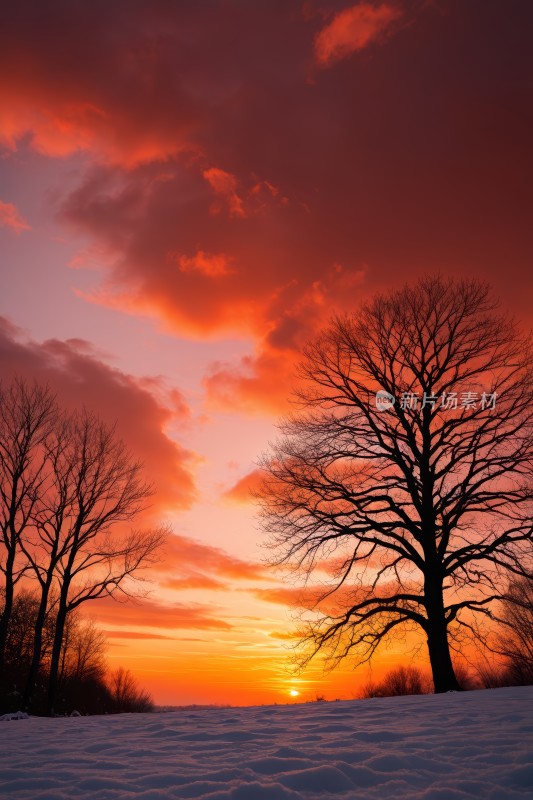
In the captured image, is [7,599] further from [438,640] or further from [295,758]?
[295,758]

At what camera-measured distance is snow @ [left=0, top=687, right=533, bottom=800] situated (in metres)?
3.52

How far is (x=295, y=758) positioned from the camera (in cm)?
422

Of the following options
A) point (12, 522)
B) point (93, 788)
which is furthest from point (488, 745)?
point (12, 522)

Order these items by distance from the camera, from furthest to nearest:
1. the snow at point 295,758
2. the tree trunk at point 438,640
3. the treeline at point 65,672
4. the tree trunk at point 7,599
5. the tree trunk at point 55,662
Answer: the treeline at point 65,672 < the tree trunk at point 55,662 < the tree trunk at point 7,599 < the tree trunk at point 438,640 < the snow at point 295,758

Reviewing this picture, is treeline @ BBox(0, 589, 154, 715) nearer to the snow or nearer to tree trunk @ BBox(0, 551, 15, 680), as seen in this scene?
tree trunk @ BBox(0, 551, 15, 680)

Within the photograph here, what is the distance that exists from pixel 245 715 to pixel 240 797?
4.51 metres

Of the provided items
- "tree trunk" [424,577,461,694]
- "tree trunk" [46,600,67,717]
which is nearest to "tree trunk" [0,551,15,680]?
"tree trunk" [46,600,67,717]

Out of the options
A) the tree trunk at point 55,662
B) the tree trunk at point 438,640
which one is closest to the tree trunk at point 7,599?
the tree trunk at point 55,662

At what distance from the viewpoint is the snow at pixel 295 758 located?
139 inches

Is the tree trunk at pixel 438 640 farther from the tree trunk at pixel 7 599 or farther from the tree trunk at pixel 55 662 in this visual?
the tree trunk at pixel 7 599

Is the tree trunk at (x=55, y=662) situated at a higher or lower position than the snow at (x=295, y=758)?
higher

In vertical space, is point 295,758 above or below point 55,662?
below

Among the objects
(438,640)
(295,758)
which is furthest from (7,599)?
(295,758)

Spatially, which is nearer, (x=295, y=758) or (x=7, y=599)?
(x=295, y=758)
